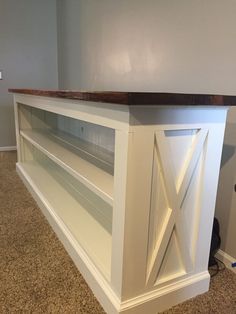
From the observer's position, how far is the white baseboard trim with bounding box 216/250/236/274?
1.27 meters

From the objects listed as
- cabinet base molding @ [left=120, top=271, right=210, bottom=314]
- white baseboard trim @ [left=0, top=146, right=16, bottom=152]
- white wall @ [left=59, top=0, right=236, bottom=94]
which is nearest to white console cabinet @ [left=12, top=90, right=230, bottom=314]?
cabinet base molding @ [left=120, top=271, right=210, bottom=314]

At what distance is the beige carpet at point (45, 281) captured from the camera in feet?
3.43

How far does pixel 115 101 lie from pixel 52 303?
82 centimetres

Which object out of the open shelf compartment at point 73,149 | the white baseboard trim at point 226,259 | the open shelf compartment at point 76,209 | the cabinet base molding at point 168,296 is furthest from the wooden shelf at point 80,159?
the white baseboard trim at point 226,259

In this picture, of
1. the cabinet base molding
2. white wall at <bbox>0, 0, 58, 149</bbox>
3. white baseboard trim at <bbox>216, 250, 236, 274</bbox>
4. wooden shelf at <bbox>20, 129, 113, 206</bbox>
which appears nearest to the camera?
the cabinet base molding

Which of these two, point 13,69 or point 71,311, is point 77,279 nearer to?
point 71,311

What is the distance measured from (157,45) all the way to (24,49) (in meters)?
2.40

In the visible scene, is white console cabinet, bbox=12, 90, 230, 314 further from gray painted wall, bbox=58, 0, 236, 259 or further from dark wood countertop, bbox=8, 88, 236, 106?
gray painted wall, bbox=58, 0, 236, 259

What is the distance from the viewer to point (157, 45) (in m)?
1.57

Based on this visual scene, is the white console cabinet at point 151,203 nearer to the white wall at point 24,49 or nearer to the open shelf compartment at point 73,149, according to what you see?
the open shelf compartment at point 73,149

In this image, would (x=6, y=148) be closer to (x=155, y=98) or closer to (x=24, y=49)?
(x=24, y=49)

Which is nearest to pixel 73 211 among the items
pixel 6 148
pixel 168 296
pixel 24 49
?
pixel 168 296

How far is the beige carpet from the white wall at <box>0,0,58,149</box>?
7.30 ft

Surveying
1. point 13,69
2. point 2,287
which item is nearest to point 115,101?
point 2,287
